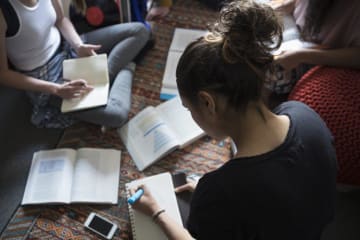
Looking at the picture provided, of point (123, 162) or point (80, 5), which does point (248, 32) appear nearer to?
point (123, 162)

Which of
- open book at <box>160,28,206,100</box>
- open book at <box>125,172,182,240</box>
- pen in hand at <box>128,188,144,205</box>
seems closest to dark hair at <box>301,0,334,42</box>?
open book at <box>160,28,206,100</box>

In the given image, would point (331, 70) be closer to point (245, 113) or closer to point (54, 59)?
point (245, 113)

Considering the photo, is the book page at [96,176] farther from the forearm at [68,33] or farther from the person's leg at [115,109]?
the forearm at [68,33]

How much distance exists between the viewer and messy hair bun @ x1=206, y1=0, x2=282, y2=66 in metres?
0.62

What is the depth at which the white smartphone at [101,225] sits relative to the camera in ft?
3.88

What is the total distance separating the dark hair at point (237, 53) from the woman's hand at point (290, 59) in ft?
2.11

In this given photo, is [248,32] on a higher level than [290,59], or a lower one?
higher

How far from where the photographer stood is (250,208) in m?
0.65

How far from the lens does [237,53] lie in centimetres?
62

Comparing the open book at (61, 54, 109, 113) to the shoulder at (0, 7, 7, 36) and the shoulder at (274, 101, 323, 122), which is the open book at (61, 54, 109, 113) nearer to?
the shoulder at (0, 7, 7, 36)

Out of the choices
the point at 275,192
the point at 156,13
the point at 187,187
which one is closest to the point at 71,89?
the point at 187,187

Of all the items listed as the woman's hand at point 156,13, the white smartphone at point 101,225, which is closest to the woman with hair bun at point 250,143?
the white smartphone at point 101,225

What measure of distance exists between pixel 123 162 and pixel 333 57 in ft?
2.90

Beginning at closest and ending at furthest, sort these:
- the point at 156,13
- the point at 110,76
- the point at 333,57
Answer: the point at 333,57, the point at 110,76, the point at 156,13
